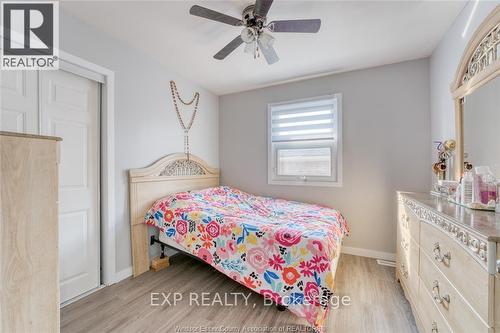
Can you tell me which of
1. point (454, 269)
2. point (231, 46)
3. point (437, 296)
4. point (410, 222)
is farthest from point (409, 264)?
point (231, 46)

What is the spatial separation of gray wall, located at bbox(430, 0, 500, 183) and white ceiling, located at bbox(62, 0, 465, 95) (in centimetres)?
11

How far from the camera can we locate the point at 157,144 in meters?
2.76

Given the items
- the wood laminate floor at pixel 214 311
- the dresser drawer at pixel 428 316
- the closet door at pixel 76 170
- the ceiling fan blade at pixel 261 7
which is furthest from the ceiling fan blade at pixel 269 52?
the wood laminate floor at pixel 214 311

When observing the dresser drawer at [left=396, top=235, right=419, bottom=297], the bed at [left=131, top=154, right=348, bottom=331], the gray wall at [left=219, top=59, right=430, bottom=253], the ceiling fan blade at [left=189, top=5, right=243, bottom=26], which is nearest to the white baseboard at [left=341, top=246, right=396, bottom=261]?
the gray wall at [left=219, top=59, right=430, bottom=253]

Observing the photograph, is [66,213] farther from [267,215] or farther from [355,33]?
[355,33]

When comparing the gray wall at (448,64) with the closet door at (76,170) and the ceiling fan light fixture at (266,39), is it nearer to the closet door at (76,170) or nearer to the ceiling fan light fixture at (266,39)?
the ceiling fan light fixture at (266,39)

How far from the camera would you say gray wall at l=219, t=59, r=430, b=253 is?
2654mm

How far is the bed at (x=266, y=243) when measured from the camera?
160 cm

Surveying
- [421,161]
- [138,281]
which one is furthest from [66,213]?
[421,161]

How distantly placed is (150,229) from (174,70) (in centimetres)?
209

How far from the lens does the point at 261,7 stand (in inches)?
61.0

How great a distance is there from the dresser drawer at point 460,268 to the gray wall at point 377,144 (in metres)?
1.61

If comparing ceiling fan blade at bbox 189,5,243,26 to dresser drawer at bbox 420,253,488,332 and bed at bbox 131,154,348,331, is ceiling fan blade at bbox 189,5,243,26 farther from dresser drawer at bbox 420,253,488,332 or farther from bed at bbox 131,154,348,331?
dresser drawer at bbox 420,253,488,332

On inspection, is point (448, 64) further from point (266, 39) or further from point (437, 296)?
point (437, 296)
